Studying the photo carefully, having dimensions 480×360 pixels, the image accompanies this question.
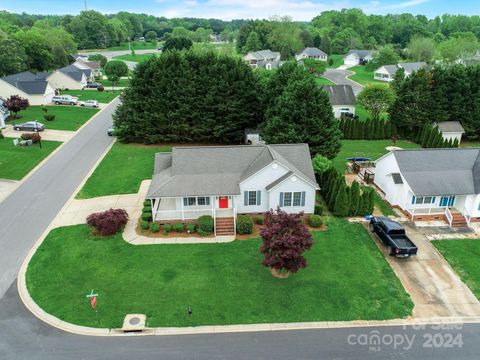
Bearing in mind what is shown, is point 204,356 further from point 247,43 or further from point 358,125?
point 247,43

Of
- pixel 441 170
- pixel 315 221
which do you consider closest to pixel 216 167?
pixel 315 221

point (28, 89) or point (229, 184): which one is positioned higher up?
point (28, 89)

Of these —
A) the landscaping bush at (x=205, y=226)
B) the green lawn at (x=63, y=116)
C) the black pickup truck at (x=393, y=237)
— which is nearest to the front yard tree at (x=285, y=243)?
the landscaping bush at (x=205, y=226)

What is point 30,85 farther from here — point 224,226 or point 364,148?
point 364,148

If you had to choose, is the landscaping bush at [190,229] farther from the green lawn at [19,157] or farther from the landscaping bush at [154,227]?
the green lawn at [19,157]

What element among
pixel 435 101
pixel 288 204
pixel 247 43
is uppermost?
pixel 247 43

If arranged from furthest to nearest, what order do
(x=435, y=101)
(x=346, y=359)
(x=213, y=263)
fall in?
(x=435, y=101) → (x=213, y=263) → (x=346, y=359)

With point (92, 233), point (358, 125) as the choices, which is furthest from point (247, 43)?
point (92, 233)
